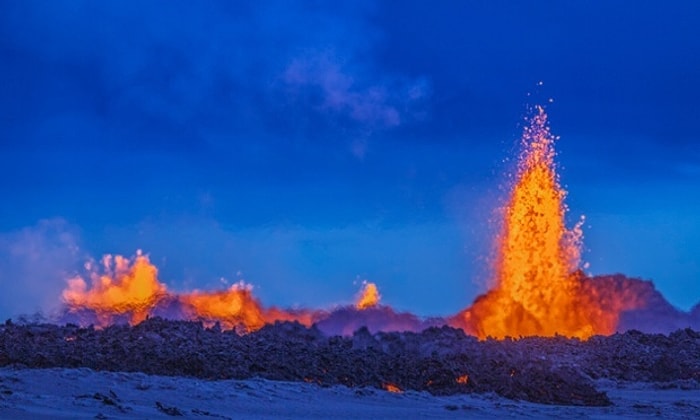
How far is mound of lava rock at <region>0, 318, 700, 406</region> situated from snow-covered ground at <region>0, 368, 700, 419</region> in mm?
708

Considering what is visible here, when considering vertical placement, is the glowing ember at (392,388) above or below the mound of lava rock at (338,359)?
below

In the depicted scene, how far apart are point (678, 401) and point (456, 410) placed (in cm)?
451

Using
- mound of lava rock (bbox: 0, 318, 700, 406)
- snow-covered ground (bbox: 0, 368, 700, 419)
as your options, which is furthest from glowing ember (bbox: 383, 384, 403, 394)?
snow-covered ground (bbox: 0, 368, 700, 419)

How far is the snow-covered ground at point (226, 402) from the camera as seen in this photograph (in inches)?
530

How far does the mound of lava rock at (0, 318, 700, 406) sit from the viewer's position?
17.0m

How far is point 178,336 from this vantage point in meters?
18.8

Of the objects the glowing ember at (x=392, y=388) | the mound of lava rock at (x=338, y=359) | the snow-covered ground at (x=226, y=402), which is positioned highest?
the mound of lava rock at (x=338, y=359)

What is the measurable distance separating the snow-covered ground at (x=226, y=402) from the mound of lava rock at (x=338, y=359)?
0.71 meters

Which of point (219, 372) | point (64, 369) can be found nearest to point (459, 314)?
point (219, 372)

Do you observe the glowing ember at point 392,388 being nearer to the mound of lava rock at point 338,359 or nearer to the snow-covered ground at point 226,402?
the mound of lava rock at point 338,359

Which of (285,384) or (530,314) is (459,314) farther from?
(285,384)

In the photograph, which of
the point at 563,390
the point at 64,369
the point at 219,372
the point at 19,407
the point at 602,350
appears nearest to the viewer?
the point at 19,407

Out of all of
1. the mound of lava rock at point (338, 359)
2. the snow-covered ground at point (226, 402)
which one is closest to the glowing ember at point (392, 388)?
the mound of lava rock at point (338, 359)

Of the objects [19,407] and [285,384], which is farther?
[285,384]
